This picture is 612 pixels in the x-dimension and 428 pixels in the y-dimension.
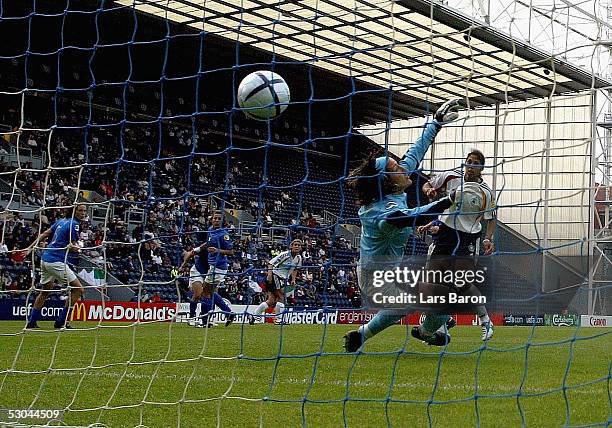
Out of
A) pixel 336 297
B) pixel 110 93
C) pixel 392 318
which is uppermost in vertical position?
pixel 110 93

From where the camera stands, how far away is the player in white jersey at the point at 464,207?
6.68 metres

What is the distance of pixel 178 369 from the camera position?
25.1 ft

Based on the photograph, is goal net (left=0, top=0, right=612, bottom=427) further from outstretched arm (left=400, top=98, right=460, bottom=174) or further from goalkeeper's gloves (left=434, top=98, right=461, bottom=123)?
outstretched arm (left=400, top=98, right=460, bottom=174)

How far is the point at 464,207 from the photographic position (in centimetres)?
700

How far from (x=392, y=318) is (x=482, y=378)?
36.3 inches

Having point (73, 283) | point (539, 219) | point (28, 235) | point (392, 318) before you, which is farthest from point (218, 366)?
point (539, 219)

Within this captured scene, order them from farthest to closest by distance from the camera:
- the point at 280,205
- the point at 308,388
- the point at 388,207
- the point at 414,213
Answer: the point at 280,205, the point at 388,207, the point at 414,213, the point at 308,388

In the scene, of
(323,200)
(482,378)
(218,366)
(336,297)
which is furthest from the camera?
(323,200)

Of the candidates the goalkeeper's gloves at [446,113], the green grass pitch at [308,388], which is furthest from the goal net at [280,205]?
the goalkeeper's gloves at [446,113]

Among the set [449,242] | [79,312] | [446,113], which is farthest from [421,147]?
[79,312]

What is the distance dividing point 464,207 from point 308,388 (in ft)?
6.69

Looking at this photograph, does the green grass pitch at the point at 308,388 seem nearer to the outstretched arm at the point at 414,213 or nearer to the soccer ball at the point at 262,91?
the outstretched arm at the point at 414,213

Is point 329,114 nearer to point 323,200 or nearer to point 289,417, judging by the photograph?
point 323,200

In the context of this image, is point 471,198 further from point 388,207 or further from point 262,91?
point 262,91
